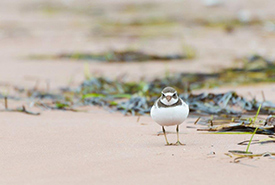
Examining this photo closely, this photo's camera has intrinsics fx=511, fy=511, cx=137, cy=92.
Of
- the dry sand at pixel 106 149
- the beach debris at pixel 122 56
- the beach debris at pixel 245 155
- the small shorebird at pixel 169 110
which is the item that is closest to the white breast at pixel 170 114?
the small shorebird at pixel 169 110

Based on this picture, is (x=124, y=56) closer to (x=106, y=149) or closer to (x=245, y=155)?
(x=106, y=149)

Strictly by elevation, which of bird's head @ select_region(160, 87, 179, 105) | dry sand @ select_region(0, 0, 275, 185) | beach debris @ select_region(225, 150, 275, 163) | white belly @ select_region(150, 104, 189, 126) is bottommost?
dry sand @ select_region(0, 0, 275, 185)

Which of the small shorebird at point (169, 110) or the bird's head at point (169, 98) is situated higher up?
the bird's head at point (169, 98)

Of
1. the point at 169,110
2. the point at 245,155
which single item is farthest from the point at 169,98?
the point at 245,155

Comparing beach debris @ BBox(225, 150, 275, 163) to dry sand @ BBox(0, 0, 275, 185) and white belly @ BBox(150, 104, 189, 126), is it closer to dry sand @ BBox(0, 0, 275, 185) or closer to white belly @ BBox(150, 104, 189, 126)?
dry sand @ BBox(0, 0, 275, 185)

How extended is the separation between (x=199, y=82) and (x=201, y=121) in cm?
250

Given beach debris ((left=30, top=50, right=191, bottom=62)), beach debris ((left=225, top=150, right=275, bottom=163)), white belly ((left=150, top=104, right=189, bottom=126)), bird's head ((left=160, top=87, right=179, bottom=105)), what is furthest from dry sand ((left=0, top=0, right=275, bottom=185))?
beach debris ((left=30, top=50, right=191, bottom=62))

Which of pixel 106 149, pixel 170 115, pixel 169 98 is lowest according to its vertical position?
pixel 106 149

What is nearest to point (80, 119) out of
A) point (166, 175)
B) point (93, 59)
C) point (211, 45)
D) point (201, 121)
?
point (201, 121)

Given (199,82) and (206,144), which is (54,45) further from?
(206,144)

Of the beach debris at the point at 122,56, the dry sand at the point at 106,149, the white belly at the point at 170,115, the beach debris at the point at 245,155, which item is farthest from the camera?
the beach debris at the point at 122,56

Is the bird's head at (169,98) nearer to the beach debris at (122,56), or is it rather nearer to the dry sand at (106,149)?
the dry sand at (106,149)

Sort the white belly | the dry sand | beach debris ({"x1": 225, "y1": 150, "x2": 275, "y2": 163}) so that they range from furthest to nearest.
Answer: the white belly, beach debris ({"x1": 225, "y1": 150, "x2": 275, "y2": 163}), the dry sand

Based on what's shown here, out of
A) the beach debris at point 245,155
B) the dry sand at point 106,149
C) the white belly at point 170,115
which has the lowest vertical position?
the dry sand at point 106,149
